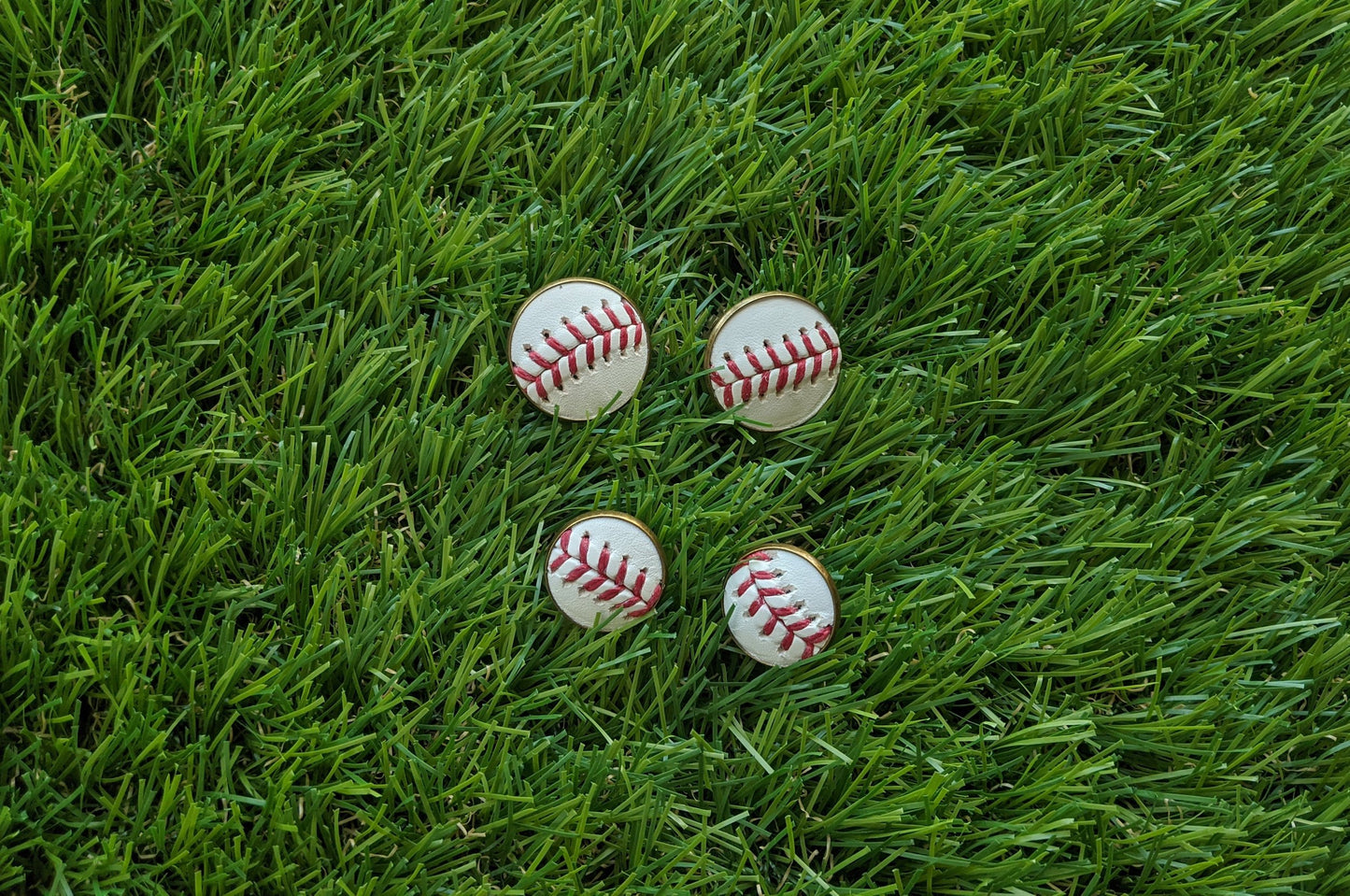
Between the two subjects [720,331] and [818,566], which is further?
[720,331]

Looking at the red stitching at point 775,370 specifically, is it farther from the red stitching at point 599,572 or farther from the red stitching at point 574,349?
the red stitching at point 599,572

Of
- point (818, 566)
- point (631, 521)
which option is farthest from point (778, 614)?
point (631, 521)

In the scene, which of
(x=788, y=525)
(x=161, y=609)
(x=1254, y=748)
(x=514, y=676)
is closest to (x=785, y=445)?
(x=788, y=525)

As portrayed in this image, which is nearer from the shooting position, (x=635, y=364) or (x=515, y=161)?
(x=635, y=364)

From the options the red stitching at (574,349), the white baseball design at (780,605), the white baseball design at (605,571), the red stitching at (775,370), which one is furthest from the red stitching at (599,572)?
the red stitching at (775,370)

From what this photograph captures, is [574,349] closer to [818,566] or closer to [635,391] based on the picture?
[635,391]

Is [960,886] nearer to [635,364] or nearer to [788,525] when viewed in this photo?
[788,525]
